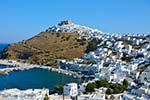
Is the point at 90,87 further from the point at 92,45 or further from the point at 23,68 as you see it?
the point at 92,45

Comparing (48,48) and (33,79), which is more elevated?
(48,48)

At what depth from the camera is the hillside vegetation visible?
2539 inches

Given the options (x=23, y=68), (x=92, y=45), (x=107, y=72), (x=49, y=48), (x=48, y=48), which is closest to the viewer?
(x=107, y=72)

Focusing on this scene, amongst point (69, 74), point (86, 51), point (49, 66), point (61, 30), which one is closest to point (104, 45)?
point (86, 51)

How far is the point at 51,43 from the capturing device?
74.4m

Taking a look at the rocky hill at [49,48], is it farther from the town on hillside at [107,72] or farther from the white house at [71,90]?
the white house at [71,90]

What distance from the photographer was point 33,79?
156ft

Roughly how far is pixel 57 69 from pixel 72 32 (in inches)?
1031

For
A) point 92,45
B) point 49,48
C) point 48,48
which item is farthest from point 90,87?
point 48,48

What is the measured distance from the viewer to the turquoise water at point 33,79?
138 feet

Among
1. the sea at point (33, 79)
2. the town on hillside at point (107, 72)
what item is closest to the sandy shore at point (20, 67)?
the sea at point (33, 79)

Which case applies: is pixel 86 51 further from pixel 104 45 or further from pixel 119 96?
pixel 119 96

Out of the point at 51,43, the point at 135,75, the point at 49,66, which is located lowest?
the point at 135,75

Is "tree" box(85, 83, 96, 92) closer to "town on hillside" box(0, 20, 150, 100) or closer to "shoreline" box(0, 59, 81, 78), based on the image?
Answer: "town on hillside" box(0, 20, 150, 100)
